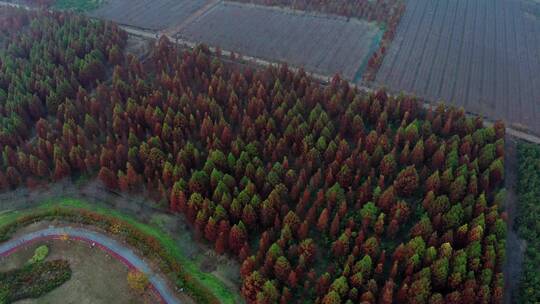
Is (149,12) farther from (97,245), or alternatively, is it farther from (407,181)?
(407,181)

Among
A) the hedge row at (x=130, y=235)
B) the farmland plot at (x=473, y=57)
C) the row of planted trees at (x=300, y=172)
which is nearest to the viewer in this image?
the row of planted trees at (x=300, y=172)

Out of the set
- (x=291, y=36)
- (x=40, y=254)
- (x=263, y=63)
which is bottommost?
(x=40, y=254)

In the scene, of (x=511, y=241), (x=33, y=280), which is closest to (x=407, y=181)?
(x=511, y=241)

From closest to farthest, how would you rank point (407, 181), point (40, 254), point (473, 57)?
point (40, 254) < point (407, 181) < point (473, 57)

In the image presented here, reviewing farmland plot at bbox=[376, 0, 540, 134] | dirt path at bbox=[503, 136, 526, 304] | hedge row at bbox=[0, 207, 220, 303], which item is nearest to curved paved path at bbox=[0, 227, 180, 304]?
hedge row at bbox=[0, 207, 220, 303]

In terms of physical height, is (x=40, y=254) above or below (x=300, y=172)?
below

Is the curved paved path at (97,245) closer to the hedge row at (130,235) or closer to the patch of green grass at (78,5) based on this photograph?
the hedge row at (130,235)

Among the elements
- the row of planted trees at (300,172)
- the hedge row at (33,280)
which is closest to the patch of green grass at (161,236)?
the row of planted trees at (300,172)
